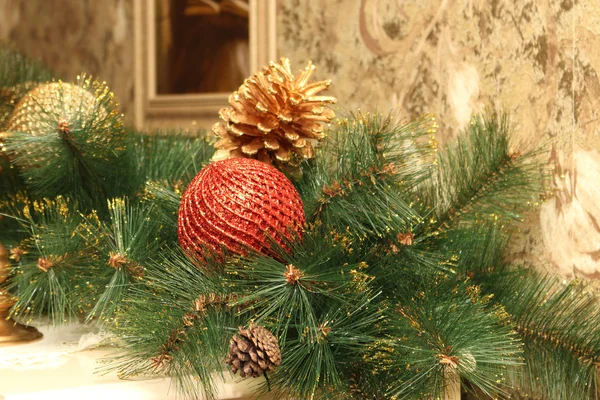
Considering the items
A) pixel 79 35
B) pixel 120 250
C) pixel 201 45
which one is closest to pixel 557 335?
pixel 120 250

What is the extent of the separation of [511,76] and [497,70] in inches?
0.8

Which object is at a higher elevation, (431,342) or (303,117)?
(303,117)

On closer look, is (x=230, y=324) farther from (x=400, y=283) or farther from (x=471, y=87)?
(x=471, y=87)

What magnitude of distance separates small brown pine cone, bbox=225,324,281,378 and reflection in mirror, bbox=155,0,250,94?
82 centimetres

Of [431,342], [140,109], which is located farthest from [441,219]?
[140,109]

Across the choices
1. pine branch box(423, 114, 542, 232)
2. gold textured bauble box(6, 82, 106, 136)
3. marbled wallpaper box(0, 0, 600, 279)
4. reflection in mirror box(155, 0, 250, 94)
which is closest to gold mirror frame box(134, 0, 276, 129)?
reflection in mirror box(155, 0, 250, 94)

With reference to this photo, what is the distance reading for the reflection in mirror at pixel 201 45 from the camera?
51.2 inches

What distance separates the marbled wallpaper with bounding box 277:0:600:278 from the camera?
27.2 inches

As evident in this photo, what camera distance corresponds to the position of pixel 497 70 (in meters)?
0.79

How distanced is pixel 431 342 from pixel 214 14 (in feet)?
3.09

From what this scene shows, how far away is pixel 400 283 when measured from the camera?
0.64m

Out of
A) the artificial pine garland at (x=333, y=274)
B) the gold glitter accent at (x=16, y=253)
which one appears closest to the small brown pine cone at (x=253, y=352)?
the artificial pine garland at (x=333, y=274)

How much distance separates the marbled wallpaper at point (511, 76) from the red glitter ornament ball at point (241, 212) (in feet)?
0.88

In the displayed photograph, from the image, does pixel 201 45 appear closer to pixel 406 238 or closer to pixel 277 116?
pixel 277 116
